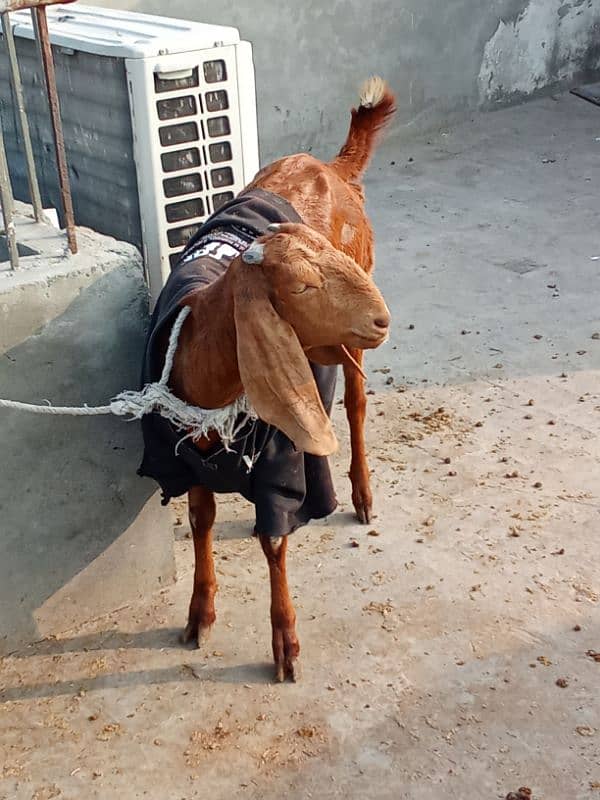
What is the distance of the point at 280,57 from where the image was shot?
7.33m

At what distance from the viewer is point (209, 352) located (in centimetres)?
262

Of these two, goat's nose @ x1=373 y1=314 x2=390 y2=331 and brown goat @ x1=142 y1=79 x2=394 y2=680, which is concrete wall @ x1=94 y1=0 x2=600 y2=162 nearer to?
brown goat @ x1=142 y1=79 x2=394 y2=680

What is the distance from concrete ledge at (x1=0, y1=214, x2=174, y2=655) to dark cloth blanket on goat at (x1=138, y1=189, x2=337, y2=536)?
0.68ft

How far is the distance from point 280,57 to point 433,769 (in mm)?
5711

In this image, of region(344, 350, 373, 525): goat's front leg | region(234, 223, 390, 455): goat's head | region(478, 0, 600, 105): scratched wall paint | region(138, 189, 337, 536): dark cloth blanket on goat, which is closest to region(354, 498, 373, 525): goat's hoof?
region(344, 350, 373, 525): goat's front leg

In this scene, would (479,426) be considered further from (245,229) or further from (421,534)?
(245,229)

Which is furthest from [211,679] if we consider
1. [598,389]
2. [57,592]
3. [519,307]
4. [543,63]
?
[543,63]

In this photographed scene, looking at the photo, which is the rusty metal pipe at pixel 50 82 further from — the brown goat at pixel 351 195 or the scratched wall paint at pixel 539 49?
the scratched wall paint at pixel 539 49

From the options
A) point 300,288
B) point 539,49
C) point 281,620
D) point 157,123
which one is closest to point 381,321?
point 300,288

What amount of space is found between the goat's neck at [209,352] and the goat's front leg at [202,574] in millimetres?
532

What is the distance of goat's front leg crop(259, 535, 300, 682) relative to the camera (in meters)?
3.06

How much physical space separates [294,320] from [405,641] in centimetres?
128

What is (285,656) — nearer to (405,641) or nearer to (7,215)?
(405,641)

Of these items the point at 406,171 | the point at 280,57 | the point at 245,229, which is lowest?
the point at 406,171
